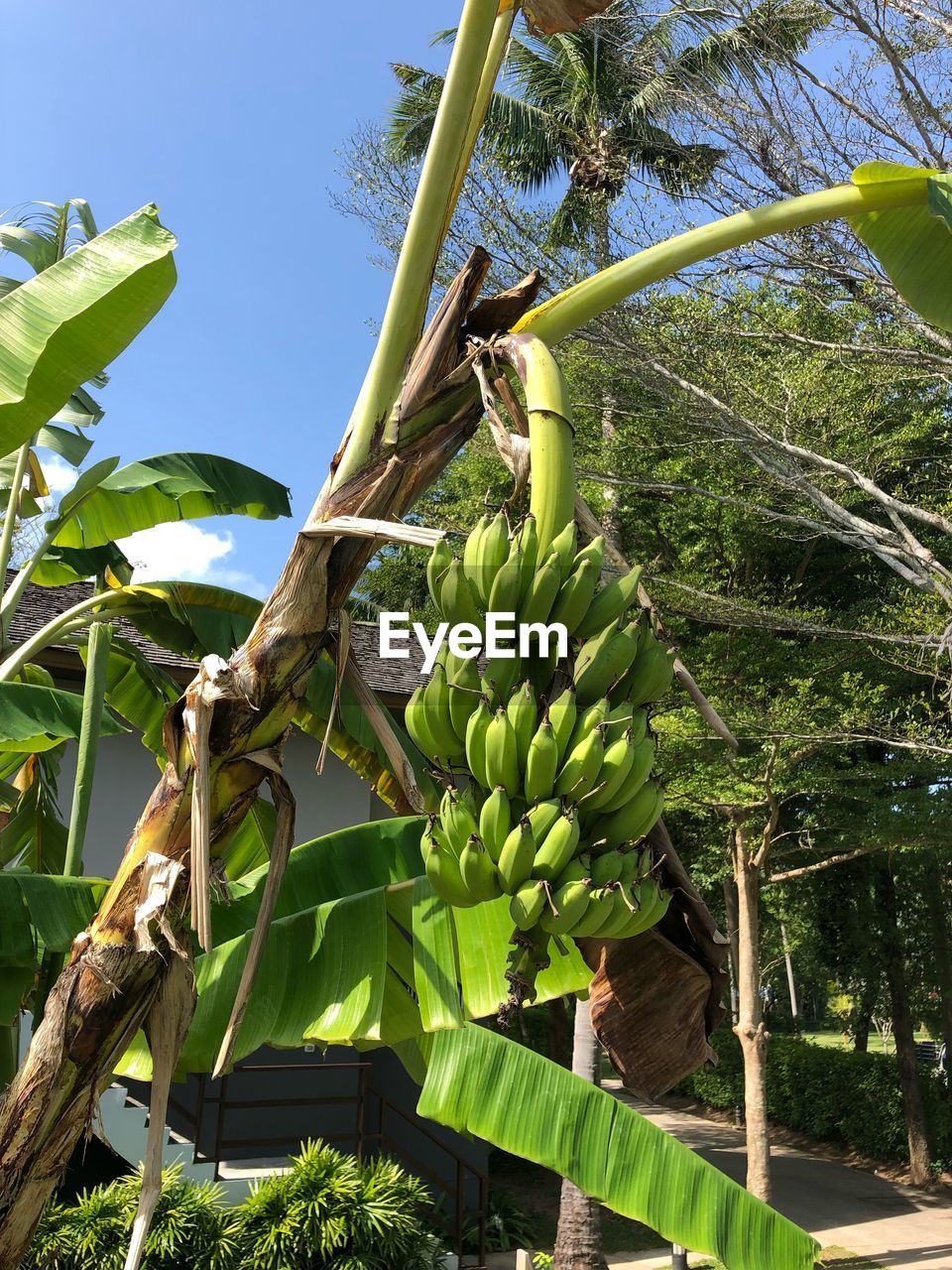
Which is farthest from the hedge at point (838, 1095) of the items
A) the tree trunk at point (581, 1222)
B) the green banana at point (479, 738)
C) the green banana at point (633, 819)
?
the green banana at point (479, 738)

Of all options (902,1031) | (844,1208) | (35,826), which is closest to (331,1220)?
(35,826)

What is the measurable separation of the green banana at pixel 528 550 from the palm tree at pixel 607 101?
6162 mm

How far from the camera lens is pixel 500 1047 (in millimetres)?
2859

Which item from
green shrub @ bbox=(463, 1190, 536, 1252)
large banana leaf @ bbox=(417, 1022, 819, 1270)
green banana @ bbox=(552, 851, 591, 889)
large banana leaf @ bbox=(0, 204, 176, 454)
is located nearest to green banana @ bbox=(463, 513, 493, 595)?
green banana @ bbox=(552, 851, 591, 889)

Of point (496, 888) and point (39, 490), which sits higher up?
point (39, 490)

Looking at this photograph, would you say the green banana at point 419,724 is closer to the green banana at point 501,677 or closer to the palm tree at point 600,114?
the green banana at point 501,677

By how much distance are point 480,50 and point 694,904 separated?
217 centimetres

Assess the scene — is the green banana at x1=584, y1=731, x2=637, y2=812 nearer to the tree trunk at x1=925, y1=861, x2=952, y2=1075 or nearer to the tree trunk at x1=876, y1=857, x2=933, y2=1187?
the tree trunk at x1=876, y1=857, x2=933, y2=1187

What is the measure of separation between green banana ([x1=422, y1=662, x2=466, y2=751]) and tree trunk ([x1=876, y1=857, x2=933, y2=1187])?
1553 cm

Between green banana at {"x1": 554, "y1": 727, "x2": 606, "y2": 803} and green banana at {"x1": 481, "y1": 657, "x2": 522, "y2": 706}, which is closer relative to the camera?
green banana at {"x1": 554, "y1": 727, "x2": 606, "y2": 803}

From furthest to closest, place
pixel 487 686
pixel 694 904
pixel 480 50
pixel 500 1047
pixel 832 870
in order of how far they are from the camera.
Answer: pixel 832 870 < pixel 500 1047 < pixel 480 50 < pixel 694 904 < pixel 487 686

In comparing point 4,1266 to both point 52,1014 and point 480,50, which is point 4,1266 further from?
point 480,50

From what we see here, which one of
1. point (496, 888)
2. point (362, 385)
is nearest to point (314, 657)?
point (362, 385)

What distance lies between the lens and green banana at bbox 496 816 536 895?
1.90m
